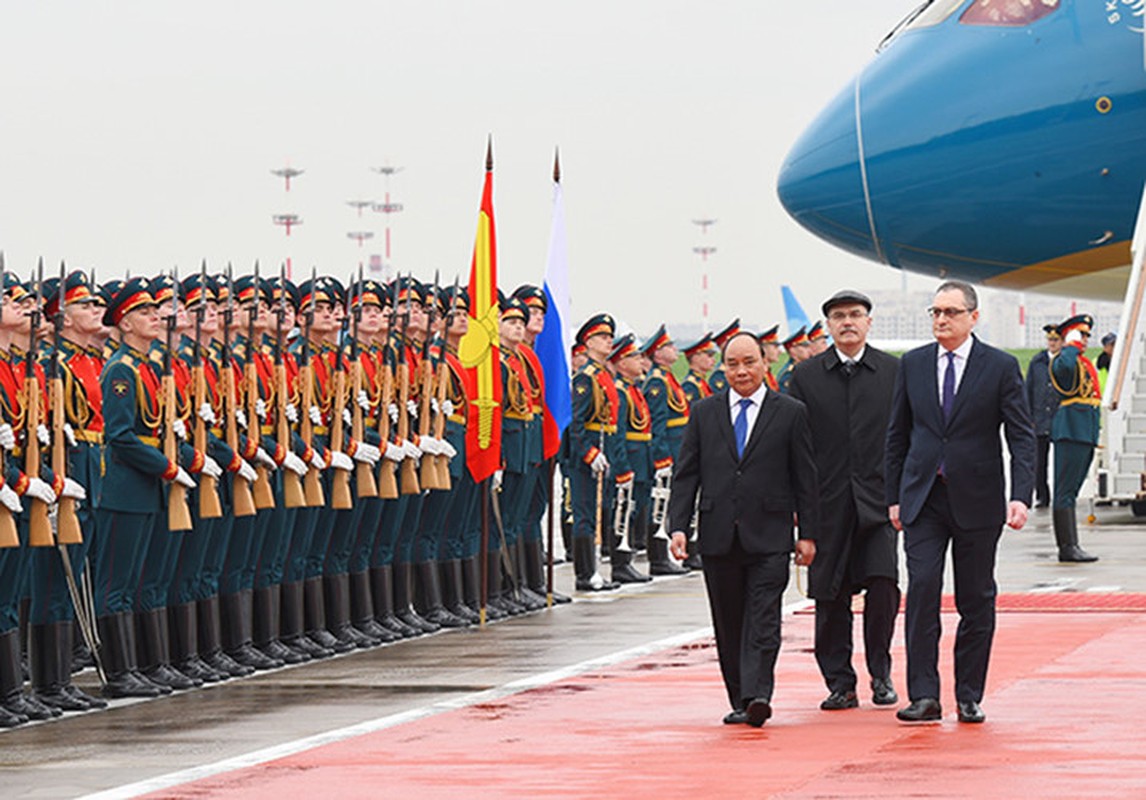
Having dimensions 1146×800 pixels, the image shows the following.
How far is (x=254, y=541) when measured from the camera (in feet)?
38.9

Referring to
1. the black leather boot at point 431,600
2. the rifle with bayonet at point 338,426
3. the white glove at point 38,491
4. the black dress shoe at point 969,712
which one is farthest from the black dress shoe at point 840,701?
the black leather boot at point 431,600

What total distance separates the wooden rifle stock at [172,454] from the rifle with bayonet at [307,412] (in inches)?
46.1

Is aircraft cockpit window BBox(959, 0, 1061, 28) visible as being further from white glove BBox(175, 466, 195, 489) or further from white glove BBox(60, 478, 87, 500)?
white glove BBox(60, 478, 87, 500)

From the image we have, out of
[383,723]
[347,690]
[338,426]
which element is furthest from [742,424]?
[338,426]

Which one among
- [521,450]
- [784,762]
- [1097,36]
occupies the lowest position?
[784,762]

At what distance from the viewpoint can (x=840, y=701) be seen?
9.44 meters

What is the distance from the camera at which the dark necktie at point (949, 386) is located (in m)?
9.09

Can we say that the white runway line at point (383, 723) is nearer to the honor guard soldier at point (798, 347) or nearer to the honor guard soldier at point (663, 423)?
the honor guard soldier at point (663, 423)

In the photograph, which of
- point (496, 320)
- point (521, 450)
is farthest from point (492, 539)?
point (496, 320)

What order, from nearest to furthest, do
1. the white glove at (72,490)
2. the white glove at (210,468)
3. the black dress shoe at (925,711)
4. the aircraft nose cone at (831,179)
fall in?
the black dress shoe at (925,711)
the white glove at (72,490)
the white glove at (210,468)
the aircraft nose cone at (831,179)

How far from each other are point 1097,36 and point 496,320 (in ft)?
19.8

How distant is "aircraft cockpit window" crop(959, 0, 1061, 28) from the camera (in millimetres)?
17906

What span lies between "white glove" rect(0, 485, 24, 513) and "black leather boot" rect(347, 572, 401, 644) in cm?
321

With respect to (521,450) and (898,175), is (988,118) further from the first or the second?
(521,450)
